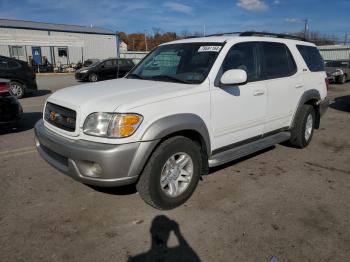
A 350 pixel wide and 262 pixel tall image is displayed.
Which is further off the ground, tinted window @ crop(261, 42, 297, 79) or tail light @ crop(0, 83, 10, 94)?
tinted window @ crop(261, 42, 297, 79)

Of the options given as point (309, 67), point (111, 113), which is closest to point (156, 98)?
point (111, 113)

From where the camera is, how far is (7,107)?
6691mm

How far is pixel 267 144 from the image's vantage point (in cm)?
499

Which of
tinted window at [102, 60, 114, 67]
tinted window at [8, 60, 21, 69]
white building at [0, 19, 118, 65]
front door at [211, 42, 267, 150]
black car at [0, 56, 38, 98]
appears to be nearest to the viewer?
front door at [211, 42, 267, 150]

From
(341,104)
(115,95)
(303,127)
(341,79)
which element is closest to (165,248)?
(115,95)

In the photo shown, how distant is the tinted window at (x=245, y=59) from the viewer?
4395 millimetres

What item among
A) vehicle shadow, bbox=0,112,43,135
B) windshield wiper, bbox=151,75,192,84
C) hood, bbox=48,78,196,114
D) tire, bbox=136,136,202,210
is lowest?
vehicle shadow, bbox=0,112,43,135

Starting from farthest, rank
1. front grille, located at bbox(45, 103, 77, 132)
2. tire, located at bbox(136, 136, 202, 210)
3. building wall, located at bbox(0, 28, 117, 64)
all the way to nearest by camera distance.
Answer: building wall, located at bbox(0, 28, 117, 64), front grille, located at bbox(45, 103, 77, 132), tire, located at bbox(136, 136, 202, 210)

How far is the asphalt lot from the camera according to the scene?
10.1 feet

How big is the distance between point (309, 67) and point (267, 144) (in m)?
1.83

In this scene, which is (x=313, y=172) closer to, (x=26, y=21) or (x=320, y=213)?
(x=320, y=213)

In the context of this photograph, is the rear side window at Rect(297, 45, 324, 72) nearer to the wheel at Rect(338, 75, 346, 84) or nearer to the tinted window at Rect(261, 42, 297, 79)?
the tinted window at Rect(261, 42, 297, 79)

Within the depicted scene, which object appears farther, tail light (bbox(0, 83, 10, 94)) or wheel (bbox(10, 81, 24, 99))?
wheel (bbox(10, 81, 24, 99))

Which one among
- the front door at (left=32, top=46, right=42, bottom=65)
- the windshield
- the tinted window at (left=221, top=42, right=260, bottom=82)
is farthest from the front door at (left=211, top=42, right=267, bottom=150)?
the front door at (left=32, top=46, right=42, bottom=65)
